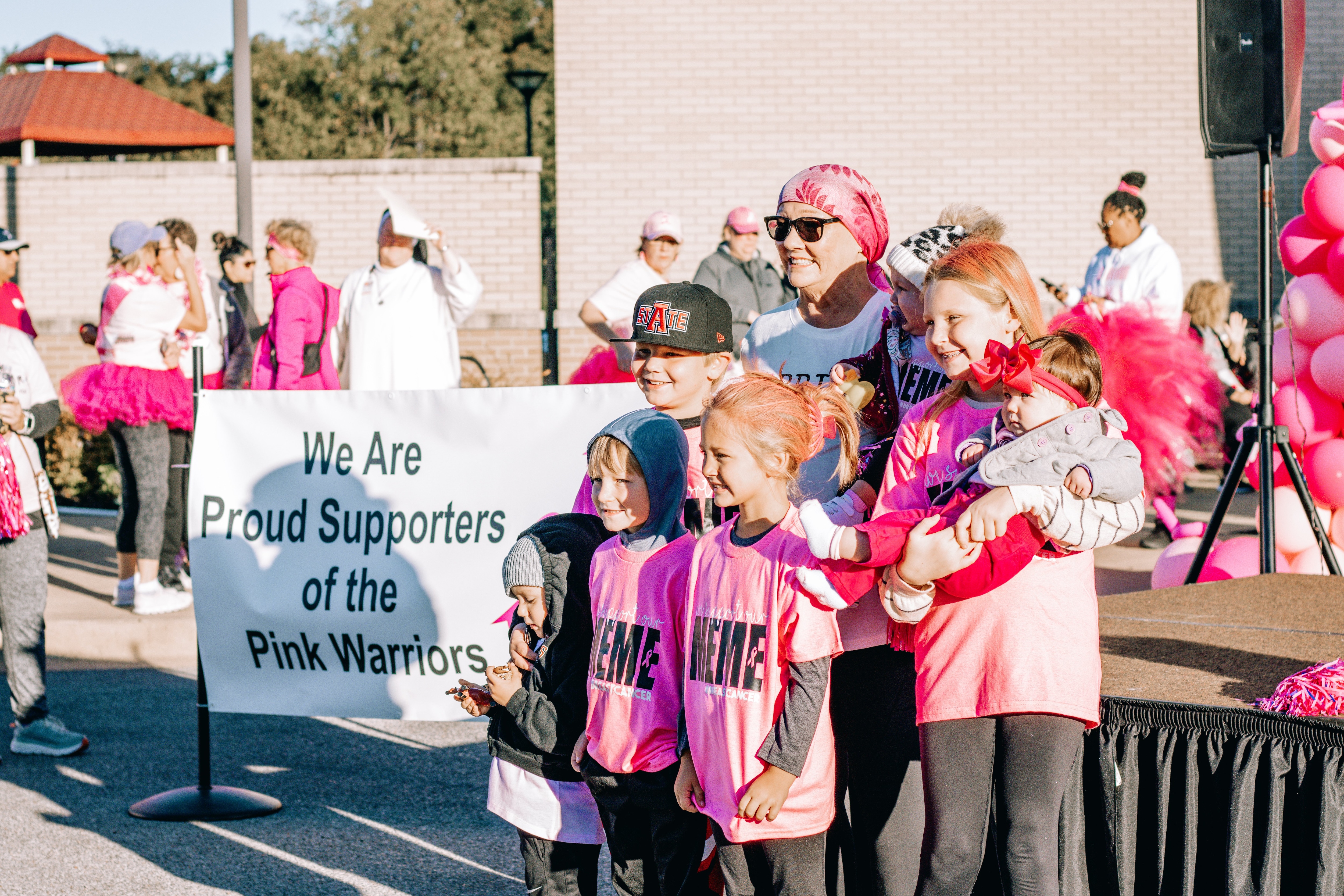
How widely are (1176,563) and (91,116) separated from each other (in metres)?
16.0

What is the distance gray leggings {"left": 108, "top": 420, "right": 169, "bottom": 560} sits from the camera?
755 centimetres

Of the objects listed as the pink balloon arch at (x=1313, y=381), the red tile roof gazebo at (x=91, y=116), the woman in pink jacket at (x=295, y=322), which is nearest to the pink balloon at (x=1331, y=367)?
the pink balloon arch at (x=1313, y=381)

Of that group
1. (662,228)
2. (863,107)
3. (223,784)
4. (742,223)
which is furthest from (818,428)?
(863,107)

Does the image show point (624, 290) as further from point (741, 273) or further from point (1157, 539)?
point (1157, 539)

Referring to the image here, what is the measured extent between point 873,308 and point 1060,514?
3.43 feet

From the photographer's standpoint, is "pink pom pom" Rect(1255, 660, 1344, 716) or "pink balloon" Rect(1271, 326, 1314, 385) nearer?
"pink pom pom" Rect(1255, 660, 1344, 716)

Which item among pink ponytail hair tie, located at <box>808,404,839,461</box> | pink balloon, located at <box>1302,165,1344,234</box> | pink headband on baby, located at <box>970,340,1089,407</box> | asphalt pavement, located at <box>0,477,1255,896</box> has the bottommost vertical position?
asphalt pavement, located at <box>0,477,1255,896</box>

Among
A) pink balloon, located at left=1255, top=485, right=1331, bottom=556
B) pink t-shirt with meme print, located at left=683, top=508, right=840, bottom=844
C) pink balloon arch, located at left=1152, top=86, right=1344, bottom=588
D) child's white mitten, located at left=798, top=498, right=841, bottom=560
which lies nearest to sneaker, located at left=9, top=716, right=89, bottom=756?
pink t-shirt with meme print, located at left=683, top=508, right=840, bottom=844

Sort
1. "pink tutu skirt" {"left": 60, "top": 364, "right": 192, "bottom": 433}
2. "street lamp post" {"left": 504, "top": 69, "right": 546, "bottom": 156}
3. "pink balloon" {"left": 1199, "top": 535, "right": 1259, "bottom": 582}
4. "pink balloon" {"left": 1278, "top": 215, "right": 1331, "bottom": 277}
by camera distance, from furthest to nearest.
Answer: "street lamp post" {"left": 504, "top": 69, "right": 546, "bottom": 156} → "pink tutu skirt" {"left": 60, "top": 364, "right": 192, "bottom": 433} → "pink balloon" {"left": 1278, "top": 215, "right": 1331, "bottom": 277} → "pink balloon" {"left": 1199, "top": 535, "right": 1259, "bottom": 582}

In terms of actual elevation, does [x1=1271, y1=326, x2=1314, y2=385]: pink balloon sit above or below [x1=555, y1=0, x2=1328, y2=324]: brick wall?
below

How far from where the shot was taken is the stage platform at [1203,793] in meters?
2.90

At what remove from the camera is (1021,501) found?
2.55m

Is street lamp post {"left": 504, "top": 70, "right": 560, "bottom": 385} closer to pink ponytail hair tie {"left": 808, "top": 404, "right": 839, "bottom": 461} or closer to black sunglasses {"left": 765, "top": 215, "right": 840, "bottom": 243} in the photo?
black sunglasses {"left": 765, "top": 215, "right": 840, "bottom": 243}

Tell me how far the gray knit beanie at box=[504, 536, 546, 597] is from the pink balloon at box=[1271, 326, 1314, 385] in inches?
182
